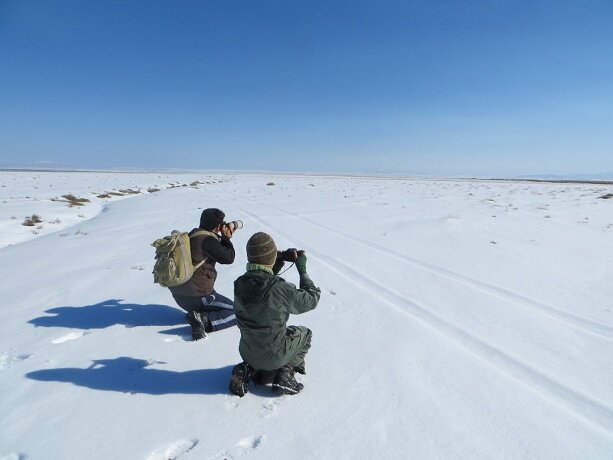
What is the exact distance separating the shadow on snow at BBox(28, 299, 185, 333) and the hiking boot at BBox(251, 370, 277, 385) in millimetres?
1844

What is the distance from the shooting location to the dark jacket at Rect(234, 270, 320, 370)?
294 centimetres

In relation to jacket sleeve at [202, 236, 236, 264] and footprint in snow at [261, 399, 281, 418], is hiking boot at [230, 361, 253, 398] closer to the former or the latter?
footprint in snow at [261, 399, 281, 418]

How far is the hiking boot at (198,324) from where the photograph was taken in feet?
13.9

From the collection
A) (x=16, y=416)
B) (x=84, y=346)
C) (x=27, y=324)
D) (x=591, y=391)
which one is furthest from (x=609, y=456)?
(x=27, y=324)

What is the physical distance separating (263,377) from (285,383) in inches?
9.8

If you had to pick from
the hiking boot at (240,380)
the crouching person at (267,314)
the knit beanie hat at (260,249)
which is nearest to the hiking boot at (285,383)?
the crouching person at (267,314)

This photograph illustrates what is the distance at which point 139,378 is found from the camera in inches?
137

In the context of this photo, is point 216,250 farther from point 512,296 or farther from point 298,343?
point 512,296

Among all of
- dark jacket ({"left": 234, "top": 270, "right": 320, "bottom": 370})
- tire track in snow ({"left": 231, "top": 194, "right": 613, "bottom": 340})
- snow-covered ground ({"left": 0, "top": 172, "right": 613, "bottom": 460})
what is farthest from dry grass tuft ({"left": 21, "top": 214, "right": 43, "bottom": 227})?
dark jacket ({"left": 234, "top": 270, "right": 320, "bottom": 370})

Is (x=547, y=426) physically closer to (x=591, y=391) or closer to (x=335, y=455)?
(x=591, y=391)

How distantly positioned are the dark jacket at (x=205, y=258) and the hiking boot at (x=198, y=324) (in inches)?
9.8

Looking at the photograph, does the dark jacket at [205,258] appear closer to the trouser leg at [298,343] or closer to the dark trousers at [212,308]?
the dark trousers at [212,308]

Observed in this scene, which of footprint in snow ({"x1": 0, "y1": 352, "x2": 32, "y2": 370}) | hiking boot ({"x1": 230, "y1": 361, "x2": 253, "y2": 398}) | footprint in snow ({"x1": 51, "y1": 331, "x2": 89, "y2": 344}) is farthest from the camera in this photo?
footprint in snow ({"x1": 51, "y1": 331, "x2": 89, "y2": 344})

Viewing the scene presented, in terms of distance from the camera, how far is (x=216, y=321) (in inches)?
175
